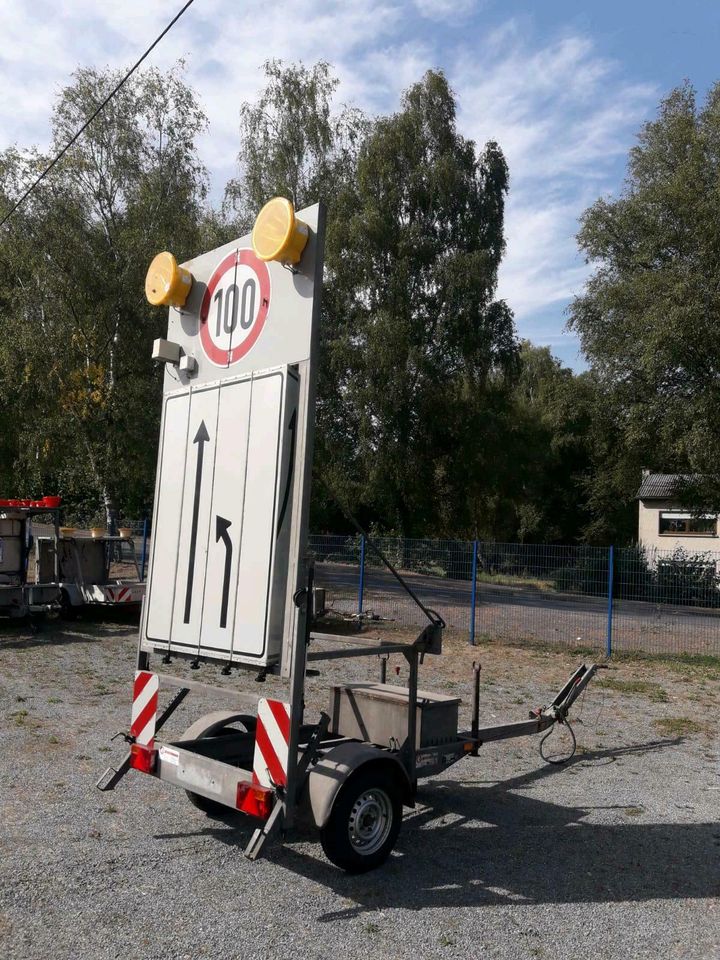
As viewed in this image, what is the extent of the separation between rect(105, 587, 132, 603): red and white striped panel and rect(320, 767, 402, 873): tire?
1176 cm

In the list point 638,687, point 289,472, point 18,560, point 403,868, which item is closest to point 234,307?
point 289,472

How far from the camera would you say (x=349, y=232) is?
3128cm

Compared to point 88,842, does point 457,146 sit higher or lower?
higher

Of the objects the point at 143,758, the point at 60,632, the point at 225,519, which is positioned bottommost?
the point at 60,632

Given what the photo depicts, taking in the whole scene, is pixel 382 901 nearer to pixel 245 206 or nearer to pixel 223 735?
pixel 223 735

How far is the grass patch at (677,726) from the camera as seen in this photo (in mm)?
9329

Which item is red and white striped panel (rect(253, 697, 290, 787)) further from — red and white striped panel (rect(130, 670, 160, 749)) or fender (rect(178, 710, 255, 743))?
fender (rect(178, 710, 255, 743))

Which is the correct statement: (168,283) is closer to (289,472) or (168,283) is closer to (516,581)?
(289,472)

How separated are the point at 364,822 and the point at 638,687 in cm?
806

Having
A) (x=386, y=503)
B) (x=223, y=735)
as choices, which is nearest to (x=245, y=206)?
(x=386, y=503)

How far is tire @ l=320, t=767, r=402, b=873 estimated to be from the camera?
187 inches

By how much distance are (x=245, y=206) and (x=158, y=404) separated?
399 inches

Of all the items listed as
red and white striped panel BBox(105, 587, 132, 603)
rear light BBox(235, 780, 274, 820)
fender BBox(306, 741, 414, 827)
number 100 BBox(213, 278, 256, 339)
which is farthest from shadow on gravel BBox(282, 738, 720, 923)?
red and white striped panel BBox(105, 587, 132, 603)

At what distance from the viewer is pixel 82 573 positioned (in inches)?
634
